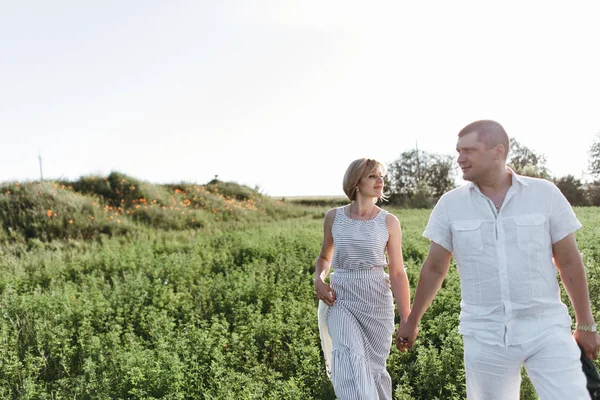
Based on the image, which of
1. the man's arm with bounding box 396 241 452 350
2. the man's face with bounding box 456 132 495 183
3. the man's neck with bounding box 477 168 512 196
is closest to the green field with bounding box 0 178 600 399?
the man's arm with bounding box 396 241 452 350

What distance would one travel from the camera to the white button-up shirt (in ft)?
9.82

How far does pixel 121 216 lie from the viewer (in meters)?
20.0

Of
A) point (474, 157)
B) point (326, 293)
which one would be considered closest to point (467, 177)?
point (474, 157)

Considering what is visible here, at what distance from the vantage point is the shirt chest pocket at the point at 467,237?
3109mm

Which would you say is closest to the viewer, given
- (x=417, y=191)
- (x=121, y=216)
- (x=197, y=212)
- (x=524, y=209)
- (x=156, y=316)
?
(x=524, y=209)

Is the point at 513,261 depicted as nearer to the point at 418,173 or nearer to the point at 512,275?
the point at 512,275

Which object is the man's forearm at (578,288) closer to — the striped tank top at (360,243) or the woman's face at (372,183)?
the striped tank top at (360,243)

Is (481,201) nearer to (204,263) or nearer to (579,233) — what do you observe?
(204,263)

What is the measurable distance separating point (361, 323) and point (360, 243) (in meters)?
0.65

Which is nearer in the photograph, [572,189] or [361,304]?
[361,304]

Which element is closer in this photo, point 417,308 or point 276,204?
point 417,308

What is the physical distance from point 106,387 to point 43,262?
334 inches

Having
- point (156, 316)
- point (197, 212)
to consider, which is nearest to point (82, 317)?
point (156, 316)

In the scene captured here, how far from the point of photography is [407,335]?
11.8 feet
